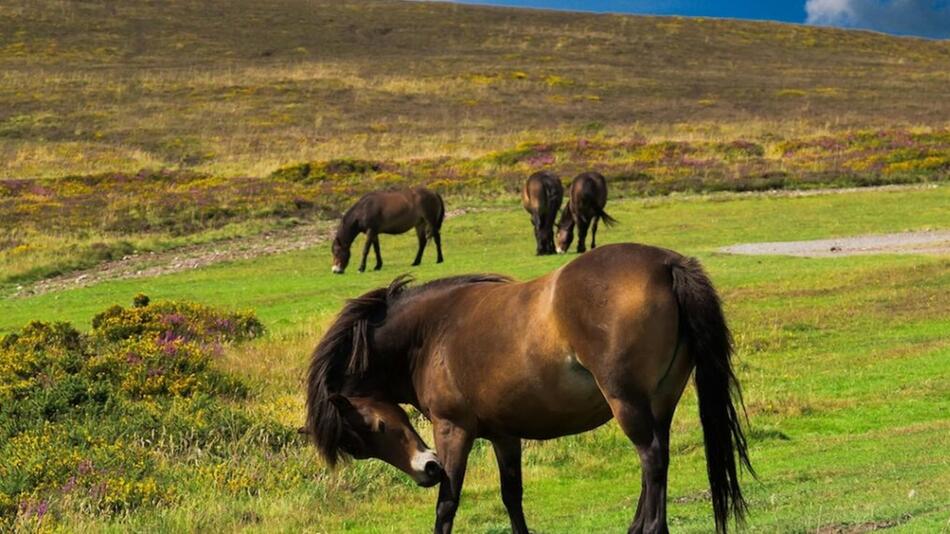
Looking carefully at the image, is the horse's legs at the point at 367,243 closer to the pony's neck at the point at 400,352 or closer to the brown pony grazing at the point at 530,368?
the brown pony grazing at the point at 530,368

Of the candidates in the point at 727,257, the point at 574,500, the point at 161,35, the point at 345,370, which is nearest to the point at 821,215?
the point at 727,257

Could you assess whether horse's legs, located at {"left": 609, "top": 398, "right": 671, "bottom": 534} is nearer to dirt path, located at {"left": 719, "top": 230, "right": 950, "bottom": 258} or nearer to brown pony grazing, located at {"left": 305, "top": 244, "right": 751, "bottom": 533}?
brown pony grazing, located at {"left": 305, "top": 244, "right": 751, "bottom": 533}

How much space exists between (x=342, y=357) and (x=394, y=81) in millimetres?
86260

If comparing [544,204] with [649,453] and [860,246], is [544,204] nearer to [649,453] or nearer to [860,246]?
[860,246]

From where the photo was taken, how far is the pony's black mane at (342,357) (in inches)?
320

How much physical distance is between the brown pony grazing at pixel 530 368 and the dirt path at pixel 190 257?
22863 mm

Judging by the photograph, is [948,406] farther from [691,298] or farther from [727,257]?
[727,257]

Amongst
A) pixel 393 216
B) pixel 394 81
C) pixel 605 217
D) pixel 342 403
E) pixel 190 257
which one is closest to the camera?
pixel 342 403

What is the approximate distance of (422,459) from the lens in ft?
25.4

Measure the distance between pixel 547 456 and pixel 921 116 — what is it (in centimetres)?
6732

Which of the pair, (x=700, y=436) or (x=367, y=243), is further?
(x=367, y=243)

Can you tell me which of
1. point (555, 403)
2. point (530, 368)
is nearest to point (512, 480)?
point (555, 403)

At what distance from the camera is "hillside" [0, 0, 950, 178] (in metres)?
68.8

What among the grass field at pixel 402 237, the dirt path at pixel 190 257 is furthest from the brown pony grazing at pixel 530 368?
the dirt path at pixel 190 257
